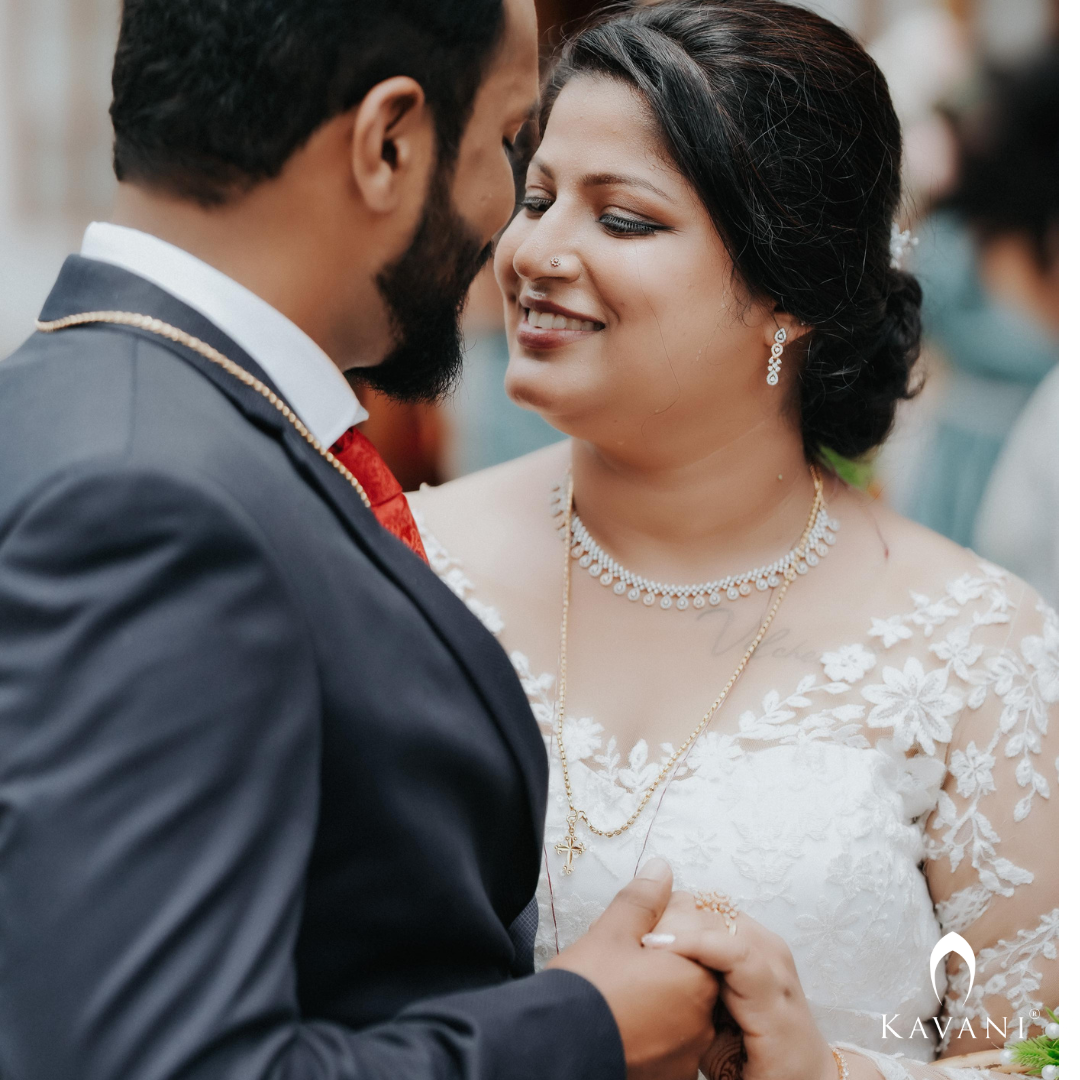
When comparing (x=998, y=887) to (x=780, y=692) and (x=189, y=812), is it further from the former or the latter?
(x=189, y=812)

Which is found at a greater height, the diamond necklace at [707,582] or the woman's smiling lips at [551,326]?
the woman's smiling lips at [551,326]

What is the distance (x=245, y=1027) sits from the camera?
2.34ft

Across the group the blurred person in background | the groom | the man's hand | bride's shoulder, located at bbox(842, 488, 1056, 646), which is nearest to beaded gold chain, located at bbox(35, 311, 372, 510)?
the groom

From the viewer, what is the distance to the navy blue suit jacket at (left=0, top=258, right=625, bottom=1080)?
2.28 feet

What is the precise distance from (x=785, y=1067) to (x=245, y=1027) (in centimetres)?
80

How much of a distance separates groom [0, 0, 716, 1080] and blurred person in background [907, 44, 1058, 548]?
247 cm

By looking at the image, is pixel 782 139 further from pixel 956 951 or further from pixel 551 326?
pixel 956 951

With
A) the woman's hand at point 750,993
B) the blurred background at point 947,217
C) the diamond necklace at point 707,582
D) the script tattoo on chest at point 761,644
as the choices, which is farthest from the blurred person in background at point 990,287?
the woman's hand at point 750,993

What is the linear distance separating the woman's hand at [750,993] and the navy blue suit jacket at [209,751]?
24 cm

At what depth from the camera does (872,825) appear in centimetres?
172

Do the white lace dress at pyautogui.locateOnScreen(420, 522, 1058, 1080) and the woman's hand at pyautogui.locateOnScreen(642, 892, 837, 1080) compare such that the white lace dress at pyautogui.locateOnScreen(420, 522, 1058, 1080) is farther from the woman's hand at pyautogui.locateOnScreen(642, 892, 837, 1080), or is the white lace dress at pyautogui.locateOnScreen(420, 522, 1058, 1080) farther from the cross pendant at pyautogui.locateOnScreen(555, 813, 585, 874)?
the woman's hand at pyautogui.locateOnScreen(642, 892, 837, 1080)

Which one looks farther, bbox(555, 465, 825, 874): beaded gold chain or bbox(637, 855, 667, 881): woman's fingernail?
bbox(555, 465, 825, 874): beaded gold chain

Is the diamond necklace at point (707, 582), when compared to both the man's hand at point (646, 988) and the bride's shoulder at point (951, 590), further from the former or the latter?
the man's hand at point (646, 988)

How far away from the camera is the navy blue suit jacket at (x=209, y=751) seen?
2.28 ft
